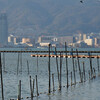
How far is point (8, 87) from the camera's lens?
5694 centimetres

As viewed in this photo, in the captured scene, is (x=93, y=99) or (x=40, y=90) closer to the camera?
(x=93, y=99)

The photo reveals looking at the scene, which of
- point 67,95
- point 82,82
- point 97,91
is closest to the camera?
point 67,95

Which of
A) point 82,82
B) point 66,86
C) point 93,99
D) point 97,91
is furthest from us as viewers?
point 82,82

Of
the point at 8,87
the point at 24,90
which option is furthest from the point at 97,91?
the point at 8,87

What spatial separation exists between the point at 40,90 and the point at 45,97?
6.65m

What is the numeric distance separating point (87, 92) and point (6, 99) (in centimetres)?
880

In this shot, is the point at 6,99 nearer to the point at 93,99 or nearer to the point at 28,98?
the point at 28,98

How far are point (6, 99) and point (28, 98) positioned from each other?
8.37 ft

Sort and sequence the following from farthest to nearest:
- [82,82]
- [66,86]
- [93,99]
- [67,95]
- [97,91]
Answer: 1. [82,82]
2. [66,86]
3. [97,91]
4. [67,95]
5. [93,99]

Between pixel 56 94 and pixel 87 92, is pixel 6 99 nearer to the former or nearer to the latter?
pixel 56 94

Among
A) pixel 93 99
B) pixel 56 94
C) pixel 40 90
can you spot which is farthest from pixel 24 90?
pixel 93 99

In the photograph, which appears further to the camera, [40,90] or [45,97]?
[40,90]

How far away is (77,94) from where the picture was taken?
47875 mm

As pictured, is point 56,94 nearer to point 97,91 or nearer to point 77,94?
point 77,94
